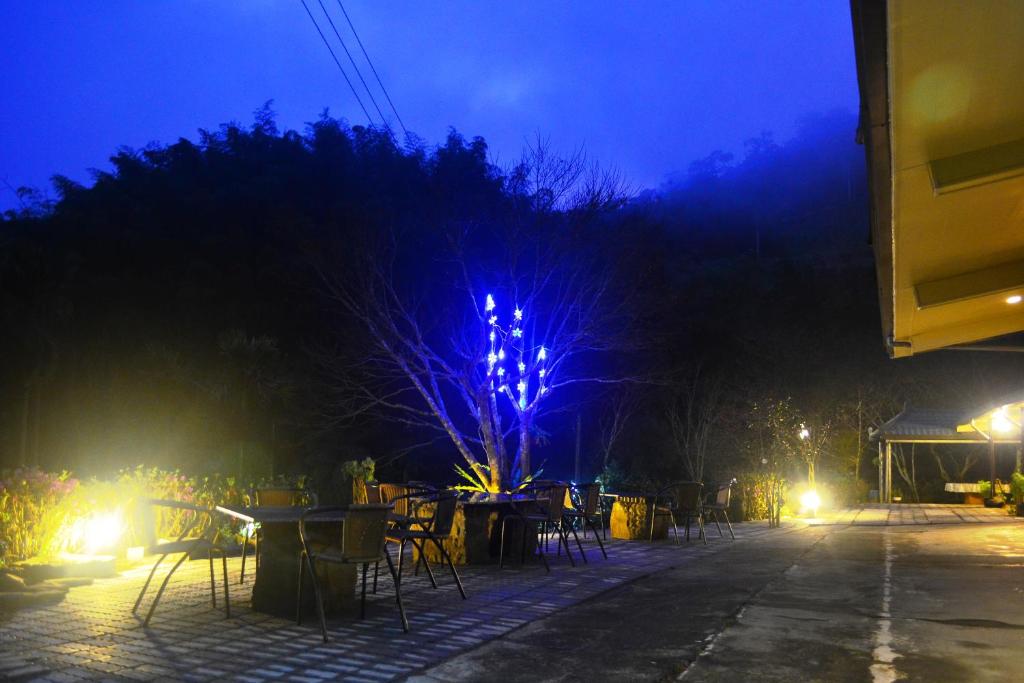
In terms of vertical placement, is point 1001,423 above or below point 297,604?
above

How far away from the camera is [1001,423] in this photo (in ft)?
58.3

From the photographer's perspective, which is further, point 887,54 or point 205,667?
point 205,667

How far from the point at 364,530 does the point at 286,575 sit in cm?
77

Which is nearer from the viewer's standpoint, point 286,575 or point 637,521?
point 286,575

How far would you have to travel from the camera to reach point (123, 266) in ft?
43.6

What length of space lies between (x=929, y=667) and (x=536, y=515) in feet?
12.5

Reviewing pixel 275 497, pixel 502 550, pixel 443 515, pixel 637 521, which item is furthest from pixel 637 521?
pixel 275 497

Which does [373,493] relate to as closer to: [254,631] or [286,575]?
[286,575]

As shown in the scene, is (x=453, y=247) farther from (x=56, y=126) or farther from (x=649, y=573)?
(x=56, y=126)

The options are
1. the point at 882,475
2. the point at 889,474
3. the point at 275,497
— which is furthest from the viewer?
the point at 882,475

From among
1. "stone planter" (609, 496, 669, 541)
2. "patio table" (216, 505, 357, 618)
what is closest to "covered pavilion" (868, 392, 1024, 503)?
"stone planter" (609, 496, 669, 541)

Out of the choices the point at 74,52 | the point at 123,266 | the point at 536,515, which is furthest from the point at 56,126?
the point at 536,515

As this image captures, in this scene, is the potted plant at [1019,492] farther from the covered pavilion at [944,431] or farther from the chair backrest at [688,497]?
the chair backrest at [688,497]

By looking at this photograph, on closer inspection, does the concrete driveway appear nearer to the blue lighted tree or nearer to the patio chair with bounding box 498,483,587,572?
the patio chair with bounding box 498,483,587,572
